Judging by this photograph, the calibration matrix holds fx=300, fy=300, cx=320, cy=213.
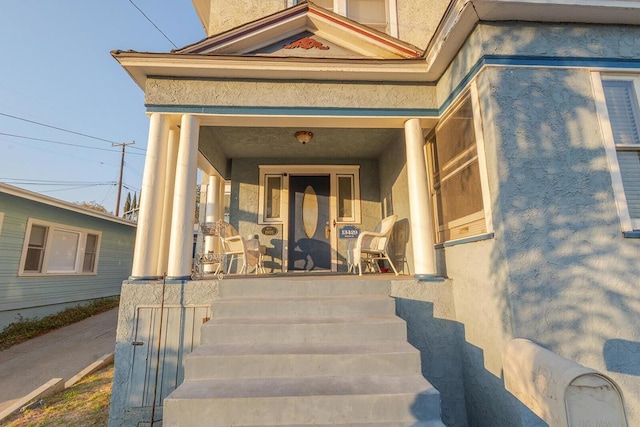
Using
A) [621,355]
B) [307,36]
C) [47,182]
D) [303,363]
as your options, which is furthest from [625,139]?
[47,182]

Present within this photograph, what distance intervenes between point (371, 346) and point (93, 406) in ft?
12.2

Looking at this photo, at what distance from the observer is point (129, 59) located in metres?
3.58

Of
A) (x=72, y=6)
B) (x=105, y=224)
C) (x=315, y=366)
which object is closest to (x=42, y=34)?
(x=72, y=6)

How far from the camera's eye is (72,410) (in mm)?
3729

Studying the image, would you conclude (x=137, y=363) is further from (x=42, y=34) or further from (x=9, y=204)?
(x=42, y=34)

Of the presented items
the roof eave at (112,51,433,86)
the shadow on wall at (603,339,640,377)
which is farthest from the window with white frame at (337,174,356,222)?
the shadow on wall at (603,339,640,377)

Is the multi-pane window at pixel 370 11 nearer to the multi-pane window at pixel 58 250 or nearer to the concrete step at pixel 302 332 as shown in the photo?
the concrete step at pixel 302 332

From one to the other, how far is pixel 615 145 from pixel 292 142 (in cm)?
417

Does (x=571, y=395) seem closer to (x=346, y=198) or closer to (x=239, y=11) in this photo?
(x=346, y=198)

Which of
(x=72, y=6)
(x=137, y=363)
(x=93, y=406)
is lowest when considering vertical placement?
(x=93, y=406)

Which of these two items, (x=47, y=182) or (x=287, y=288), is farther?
(x=47, y=182)

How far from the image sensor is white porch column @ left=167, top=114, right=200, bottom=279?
3.52m

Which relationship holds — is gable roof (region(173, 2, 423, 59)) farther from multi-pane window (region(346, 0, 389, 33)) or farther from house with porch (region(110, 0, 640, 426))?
multi-pane window (region(346, 0, 389, 33))

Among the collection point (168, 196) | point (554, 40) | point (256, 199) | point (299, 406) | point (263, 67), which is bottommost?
point (299, 406)
